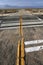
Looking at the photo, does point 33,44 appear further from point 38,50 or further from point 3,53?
point 3,53

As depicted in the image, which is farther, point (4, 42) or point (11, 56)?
point (4, 42)

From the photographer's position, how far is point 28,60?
14.6 ft

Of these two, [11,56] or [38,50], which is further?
[38,50]

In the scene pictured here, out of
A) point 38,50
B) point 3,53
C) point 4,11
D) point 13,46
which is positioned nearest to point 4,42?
point 13,46

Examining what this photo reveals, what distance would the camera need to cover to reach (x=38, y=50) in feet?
17.1

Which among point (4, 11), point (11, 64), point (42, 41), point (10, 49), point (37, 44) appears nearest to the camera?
point (11, 64)

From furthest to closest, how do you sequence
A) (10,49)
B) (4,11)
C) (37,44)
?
(4,11) < (37,44) < (10,49)

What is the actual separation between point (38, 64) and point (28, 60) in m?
0.38

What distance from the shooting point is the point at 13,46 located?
562cm

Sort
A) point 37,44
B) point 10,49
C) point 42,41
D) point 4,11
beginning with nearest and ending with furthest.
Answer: point 10,49 < point 37,44 < point 42,41 < point 4,11

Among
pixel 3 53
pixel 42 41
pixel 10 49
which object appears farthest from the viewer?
pixel 42 41

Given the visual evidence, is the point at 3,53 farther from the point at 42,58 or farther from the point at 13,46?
the point at 42,58

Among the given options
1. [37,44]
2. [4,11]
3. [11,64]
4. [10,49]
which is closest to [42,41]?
[37,44]

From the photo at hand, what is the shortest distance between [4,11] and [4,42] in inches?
404
